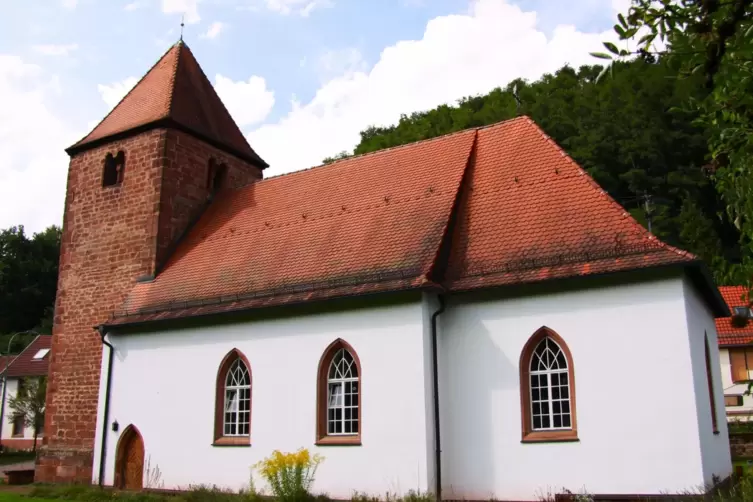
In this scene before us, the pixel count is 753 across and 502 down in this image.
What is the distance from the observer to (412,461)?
11.9 meters

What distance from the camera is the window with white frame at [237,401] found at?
14.5 meters

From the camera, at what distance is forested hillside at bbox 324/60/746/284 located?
127ft


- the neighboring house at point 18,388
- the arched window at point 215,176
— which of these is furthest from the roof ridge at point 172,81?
the neighboring house at point 18,388

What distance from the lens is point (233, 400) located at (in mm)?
14719

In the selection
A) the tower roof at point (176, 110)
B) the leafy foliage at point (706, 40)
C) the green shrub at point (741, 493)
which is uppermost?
the tower roof at point (176, 110)

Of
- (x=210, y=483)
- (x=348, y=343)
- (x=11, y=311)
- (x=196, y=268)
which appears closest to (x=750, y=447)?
(x=348, y=343)

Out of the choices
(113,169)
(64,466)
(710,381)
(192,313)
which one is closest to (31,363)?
(113,169)

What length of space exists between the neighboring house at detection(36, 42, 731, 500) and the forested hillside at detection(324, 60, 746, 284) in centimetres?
2067

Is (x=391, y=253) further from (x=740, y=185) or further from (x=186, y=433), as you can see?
(x=740, y=185)

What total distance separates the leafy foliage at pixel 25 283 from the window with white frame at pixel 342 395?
169 ft

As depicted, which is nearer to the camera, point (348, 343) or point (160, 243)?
point (348, 343)

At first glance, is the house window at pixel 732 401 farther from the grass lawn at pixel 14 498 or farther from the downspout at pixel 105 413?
the grass lawn at pixel 14 498

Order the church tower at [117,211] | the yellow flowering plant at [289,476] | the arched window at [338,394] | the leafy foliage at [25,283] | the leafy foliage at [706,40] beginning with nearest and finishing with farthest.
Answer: the leafy foliage at [706,40] < the yellow flowering plant at [289,476] < the arched window at [338,394] < the church tower at [117,211] < the leafy foliage at [25,283]

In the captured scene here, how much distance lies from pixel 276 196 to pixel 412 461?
28.0 ft
